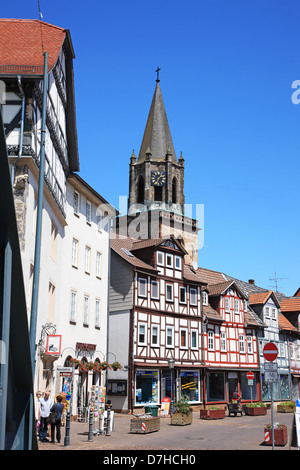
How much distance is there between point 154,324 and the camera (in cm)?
3950

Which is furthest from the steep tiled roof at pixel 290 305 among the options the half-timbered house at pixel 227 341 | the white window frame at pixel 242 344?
the white window frame at pixel 242 344

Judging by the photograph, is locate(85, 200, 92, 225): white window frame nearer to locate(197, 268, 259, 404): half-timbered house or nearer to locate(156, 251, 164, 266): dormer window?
locate(156, 251, 164, 266): dormer window

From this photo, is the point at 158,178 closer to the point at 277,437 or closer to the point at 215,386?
the point at 215,386

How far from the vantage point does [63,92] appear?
2736cm

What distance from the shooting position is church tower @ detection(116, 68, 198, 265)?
81.0 metres

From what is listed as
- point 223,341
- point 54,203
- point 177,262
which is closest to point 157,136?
point 177,262

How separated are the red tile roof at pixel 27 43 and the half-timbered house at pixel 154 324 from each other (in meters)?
A: 16.7

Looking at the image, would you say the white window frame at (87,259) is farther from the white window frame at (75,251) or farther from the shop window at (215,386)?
the shop window at (215,386)

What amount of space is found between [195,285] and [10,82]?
2679 cm

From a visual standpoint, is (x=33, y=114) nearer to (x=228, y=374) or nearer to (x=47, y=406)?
(x=47, y=406)

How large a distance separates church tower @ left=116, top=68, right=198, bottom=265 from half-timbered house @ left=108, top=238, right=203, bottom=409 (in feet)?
119

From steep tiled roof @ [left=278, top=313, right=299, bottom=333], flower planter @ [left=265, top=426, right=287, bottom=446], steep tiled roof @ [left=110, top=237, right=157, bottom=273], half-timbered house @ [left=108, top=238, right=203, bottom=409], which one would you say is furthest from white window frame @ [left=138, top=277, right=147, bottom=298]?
steep tiled roof @ [left=278, top=313, right=299, bottom=333]

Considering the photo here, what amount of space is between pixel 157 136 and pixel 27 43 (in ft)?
203

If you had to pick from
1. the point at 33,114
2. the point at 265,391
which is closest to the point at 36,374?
the point at 33,114
